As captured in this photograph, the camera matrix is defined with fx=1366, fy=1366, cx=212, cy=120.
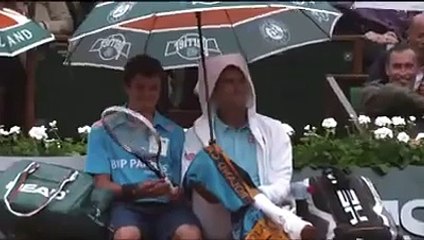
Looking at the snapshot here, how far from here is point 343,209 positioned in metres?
7.28

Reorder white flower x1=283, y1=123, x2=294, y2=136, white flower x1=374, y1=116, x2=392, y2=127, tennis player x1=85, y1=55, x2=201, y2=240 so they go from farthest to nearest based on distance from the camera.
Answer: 1. white flower x1=374, y1=116, x2=392, y2=127
2. white flower x1=283, y1=123, x2=294, y2=136
3. tennis player x1=85, y1=55, x2=201, y2=240

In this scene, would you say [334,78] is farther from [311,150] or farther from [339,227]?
[339,227]

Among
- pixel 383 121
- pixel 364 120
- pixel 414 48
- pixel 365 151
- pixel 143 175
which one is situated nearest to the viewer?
pixel 143 175

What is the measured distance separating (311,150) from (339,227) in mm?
690

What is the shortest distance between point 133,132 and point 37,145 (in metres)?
0.89

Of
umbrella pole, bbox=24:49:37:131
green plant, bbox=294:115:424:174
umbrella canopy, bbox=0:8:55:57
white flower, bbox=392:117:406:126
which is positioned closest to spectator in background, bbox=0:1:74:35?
umbrella pole, bbox=24:49:37:131

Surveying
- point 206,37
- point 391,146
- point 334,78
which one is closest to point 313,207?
point 391,146

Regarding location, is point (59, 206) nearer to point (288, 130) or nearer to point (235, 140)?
point (235, 140)

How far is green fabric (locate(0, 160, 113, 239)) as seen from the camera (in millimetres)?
7102

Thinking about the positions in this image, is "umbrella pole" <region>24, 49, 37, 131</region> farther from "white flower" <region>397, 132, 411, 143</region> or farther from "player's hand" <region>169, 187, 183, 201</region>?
"white flower" <region>397, 132, 411, 143</region>

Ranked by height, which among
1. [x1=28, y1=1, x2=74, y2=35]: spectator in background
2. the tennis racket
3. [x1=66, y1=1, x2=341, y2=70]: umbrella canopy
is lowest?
the tennis racket

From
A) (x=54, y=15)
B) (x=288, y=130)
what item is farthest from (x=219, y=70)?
(x=54, y=15)

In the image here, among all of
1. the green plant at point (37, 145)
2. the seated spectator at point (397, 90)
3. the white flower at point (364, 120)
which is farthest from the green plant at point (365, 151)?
the green plant at point (37, 145)

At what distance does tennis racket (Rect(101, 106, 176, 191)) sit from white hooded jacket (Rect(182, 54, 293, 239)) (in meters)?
0.16
